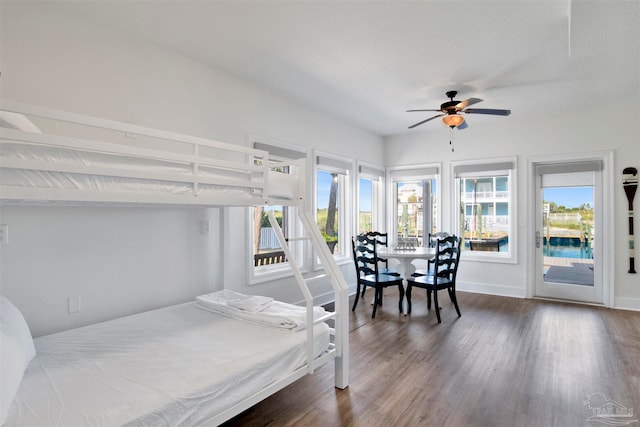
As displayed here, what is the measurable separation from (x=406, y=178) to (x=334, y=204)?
162 centimetres

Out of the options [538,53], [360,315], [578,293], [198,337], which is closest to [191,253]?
[198,337]

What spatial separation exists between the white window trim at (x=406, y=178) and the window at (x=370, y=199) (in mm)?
149

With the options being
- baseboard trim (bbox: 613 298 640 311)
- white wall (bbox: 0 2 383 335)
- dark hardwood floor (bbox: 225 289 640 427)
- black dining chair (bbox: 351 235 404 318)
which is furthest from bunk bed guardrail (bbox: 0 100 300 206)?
baseboard trim (bbox: 613 298 640 311)

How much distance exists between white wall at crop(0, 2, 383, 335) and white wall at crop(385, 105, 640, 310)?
11.1ft

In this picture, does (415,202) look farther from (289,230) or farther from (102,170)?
(102,170)

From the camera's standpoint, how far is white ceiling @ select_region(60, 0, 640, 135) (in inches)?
92.9

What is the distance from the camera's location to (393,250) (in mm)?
4625

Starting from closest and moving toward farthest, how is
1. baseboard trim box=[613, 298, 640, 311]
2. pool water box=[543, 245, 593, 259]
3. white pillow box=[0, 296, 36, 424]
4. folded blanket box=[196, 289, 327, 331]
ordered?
white pillow box=[0, 296, 36, 424], folded blanket box=[196, 289, 327, 331], baseboard trim box=[613, 298, 640, 311], pool water box=[543, 245, 593, 259]

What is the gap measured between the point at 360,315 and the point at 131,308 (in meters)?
2.51

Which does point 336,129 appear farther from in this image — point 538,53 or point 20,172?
point 20,172

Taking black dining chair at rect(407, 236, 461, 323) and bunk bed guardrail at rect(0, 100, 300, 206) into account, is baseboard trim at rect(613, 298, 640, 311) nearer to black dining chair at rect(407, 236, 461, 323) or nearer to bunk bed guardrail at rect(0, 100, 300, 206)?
black dining chair at rect(407, 236, 461, 323)

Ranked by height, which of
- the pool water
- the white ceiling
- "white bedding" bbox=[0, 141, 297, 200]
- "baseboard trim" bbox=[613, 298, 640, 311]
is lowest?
"baseboard trim" bbox=[613, 298, 640, 311]

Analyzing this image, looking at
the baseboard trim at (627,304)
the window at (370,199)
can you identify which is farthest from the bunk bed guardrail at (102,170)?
the baseboard trim at (627,304)

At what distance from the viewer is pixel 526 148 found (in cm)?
504
